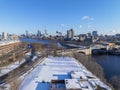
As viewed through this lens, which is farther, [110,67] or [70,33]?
[70,33]

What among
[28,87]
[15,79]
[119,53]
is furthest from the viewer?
[119,53]

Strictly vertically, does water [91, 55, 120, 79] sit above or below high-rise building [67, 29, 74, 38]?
below

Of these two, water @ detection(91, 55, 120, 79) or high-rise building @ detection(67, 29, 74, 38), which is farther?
high-rise building @ detection(67, 29, 74, 38)

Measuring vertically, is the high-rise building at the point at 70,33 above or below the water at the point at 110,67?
above

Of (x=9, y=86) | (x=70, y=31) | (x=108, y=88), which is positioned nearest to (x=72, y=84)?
(x=108, y=88)

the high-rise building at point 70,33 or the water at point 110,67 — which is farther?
the high-rise building at point 70,33

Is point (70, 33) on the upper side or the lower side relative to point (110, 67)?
upper

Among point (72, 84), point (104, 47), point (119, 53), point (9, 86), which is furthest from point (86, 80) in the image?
point (104, 47)

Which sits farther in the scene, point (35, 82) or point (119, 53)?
point (119, 53)

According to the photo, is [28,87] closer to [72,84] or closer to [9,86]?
[9,86]

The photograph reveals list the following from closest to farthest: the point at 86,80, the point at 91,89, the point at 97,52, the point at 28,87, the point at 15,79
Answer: the point at 91,89 < the point at 28,87 < the point at 86,80 < the point at 15,79 < the point at 97,52
